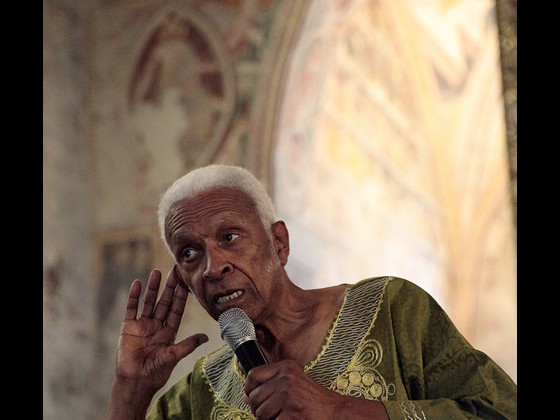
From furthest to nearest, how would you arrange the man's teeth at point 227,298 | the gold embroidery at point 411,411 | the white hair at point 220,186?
the white hair at point 220,186 < the man's teeth at point 227,298 < the gold embroidery at point 411,411

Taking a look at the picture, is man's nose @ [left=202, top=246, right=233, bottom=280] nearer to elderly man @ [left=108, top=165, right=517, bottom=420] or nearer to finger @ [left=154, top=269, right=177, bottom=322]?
elderly man @ [left=108, top=165, right=517, bottom=420]

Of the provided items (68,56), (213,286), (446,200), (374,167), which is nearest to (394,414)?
(213,286)

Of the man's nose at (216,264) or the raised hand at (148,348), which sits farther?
the raised hand at (148,348)

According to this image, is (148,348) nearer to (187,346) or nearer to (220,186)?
(187,346)

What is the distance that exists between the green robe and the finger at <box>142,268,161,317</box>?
11.9 inches

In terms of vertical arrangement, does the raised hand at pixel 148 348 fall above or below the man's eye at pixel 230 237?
below

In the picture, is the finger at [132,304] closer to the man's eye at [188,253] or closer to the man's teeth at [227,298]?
the man's eye at [188,253]

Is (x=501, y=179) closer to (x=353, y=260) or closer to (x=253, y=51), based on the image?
(x=353, y=260)

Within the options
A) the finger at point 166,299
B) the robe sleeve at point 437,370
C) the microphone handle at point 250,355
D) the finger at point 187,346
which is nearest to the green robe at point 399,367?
the robe sleeve at point 437,370

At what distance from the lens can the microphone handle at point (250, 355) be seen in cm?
288

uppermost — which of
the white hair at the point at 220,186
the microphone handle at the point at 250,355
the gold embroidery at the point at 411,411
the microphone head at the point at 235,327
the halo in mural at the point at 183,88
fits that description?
the halo in mural at the point at 183,88

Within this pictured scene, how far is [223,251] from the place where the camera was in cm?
335

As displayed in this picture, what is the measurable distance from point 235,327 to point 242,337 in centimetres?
8

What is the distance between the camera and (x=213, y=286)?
329cm
